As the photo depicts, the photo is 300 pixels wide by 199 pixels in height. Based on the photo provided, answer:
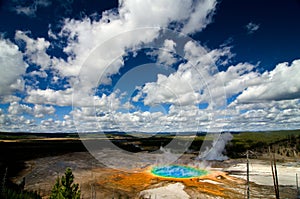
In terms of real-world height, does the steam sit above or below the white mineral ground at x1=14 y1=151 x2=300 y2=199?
above

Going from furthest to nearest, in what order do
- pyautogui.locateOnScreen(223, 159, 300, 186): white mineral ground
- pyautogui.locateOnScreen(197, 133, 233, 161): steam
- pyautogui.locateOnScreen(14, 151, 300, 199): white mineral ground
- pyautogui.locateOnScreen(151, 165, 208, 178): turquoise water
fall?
pyautogui.locateOnScreen(197, 133, 233, 161): steam → pyautogui.locateOnScreen(151, 165, 208, 178): turquoise water → pyautogui.locateOnScreen(223, 159, 300, 186): white mineral ground → pyautogui.locateOnScreen(14, 151, 300, 199): white mineral ground

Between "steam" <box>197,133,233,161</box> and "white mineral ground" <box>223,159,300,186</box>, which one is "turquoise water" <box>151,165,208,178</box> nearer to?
"white mineral ground" <box>223,159,300,186</box>

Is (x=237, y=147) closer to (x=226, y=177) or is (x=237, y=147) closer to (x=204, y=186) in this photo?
Result: (x=226, y=177)

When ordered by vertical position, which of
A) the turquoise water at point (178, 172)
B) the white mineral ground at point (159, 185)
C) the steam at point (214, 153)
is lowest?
the white mineral ground at point (159, 185)

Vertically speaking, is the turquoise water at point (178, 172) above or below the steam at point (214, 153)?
below

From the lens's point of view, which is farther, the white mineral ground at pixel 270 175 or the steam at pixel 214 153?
the steam at pixel 214 153

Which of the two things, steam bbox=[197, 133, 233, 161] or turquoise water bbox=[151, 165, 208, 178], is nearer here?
turquoise water bbox=[151, 165, 208, 178]

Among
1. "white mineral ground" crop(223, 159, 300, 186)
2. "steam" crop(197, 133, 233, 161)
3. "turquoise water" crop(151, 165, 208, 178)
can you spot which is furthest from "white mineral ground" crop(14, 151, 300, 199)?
"steam" crop(197, 133, 233, 161)

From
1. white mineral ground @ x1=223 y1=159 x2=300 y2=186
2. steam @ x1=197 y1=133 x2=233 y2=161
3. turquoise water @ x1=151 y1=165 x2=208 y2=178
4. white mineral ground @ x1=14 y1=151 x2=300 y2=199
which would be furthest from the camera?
steam @ x1=197 y1=133 x2=233 y2=161

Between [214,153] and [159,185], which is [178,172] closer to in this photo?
[159,185]

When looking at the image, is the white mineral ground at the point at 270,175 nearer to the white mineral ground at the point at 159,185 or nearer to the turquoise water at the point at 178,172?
the white mineral ground at the point at 159,185

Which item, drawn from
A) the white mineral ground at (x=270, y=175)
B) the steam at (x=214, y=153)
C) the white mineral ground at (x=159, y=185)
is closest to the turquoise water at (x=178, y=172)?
the white mineral ground at (x=159, y=185)

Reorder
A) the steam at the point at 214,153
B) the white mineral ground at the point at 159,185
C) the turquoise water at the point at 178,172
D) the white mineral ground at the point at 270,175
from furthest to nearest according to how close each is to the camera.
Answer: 1. the steam at the point at 214,153
2. the turquoise water at the point at 178,172
3. the white mineral ground at the point at 270,175
4. the white mineral ground at the point at 159,185

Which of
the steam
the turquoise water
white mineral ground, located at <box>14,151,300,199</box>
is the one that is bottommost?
white mineral ground, located at <box>14,151,300,199</box>
